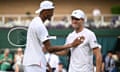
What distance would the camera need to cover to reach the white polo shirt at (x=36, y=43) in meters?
6.04

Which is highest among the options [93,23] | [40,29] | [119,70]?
[40,29]

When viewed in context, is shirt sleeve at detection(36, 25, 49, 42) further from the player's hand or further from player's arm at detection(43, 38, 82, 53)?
the player's hand

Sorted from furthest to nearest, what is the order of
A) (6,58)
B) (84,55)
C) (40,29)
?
(6,58)
(84,55)
(40,29)

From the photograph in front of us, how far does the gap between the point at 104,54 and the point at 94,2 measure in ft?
30.8

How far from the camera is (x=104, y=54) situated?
17.5 metres

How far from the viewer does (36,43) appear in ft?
20.0

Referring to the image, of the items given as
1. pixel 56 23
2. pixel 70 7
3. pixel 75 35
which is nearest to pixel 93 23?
pixel 56 23

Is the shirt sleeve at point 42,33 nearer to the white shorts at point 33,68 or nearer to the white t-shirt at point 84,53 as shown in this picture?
the white shorts at point 33,68

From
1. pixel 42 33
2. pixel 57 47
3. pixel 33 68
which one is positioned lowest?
pixel 33 68

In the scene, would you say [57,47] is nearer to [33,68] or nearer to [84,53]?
[33,68]

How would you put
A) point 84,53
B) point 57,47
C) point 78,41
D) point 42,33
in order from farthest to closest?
1. point 84,53
2. point 78,41
3. point 57,47
4. point 42,33

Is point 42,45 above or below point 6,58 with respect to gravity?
above

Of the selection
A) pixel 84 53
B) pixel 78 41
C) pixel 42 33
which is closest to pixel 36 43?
pixel 42 33

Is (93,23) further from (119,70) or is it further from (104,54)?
(119,70)
